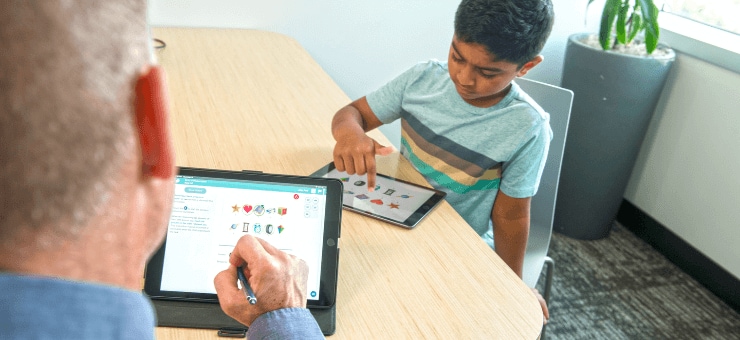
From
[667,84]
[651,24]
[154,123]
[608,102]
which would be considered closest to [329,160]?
[154,123]

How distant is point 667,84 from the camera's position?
2.46m

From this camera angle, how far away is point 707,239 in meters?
2.31

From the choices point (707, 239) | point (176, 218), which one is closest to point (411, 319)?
point (176, 218)

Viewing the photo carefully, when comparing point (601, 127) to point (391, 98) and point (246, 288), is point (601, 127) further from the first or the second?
point (246, 288)

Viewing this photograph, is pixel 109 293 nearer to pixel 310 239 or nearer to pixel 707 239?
pixel 310 239

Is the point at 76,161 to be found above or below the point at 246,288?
above

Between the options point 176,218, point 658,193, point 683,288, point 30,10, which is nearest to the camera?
point 30,10

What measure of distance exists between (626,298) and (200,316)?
175 cm

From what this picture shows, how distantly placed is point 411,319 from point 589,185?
5.66ft

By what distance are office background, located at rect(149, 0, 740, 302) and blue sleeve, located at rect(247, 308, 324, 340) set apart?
1641 mm

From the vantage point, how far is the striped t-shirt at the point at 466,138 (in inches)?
52.9

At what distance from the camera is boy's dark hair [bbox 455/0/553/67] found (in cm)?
127

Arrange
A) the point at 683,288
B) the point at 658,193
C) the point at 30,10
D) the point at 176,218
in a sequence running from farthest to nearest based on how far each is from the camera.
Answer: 1. the point at 658,193
2. the point at 683,288
3. the point at 176,218
4. the point at 30,10

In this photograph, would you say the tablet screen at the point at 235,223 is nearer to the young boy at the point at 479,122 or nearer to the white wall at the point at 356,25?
the young boy at the point at 479,122
